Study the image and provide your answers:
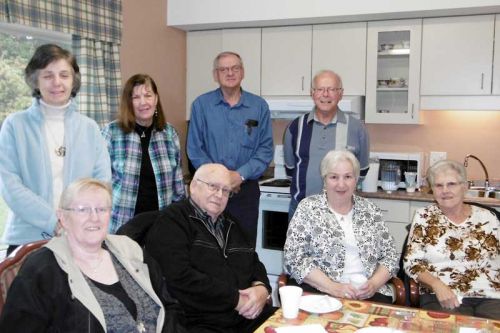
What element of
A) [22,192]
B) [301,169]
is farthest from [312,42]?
[22,192]

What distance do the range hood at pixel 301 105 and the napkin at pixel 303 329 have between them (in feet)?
8.58

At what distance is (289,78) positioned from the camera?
425cm

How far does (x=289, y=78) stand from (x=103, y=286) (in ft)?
9.58

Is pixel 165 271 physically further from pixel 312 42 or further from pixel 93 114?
pixel 312 42

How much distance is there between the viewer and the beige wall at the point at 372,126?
3928 millimetres

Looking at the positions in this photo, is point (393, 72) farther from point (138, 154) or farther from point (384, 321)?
point (384, 321)

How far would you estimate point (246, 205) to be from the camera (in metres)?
3.04

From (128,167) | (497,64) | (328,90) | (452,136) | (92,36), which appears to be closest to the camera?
(128,167)

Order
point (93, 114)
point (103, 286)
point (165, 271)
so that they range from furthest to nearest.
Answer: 1. point (93, 114)
2. point (165, 271)
3. point (103, 286)

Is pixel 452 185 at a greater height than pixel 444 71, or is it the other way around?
pixel 444 71

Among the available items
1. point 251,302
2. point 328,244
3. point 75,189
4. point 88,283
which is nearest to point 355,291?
point 328,244

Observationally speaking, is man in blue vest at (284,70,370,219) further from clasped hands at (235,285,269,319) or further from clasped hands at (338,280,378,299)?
clasped hands at (235,285,269,319)

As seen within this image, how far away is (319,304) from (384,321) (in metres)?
0.23

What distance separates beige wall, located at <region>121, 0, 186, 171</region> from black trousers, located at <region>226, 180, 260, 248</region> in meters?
1.42
